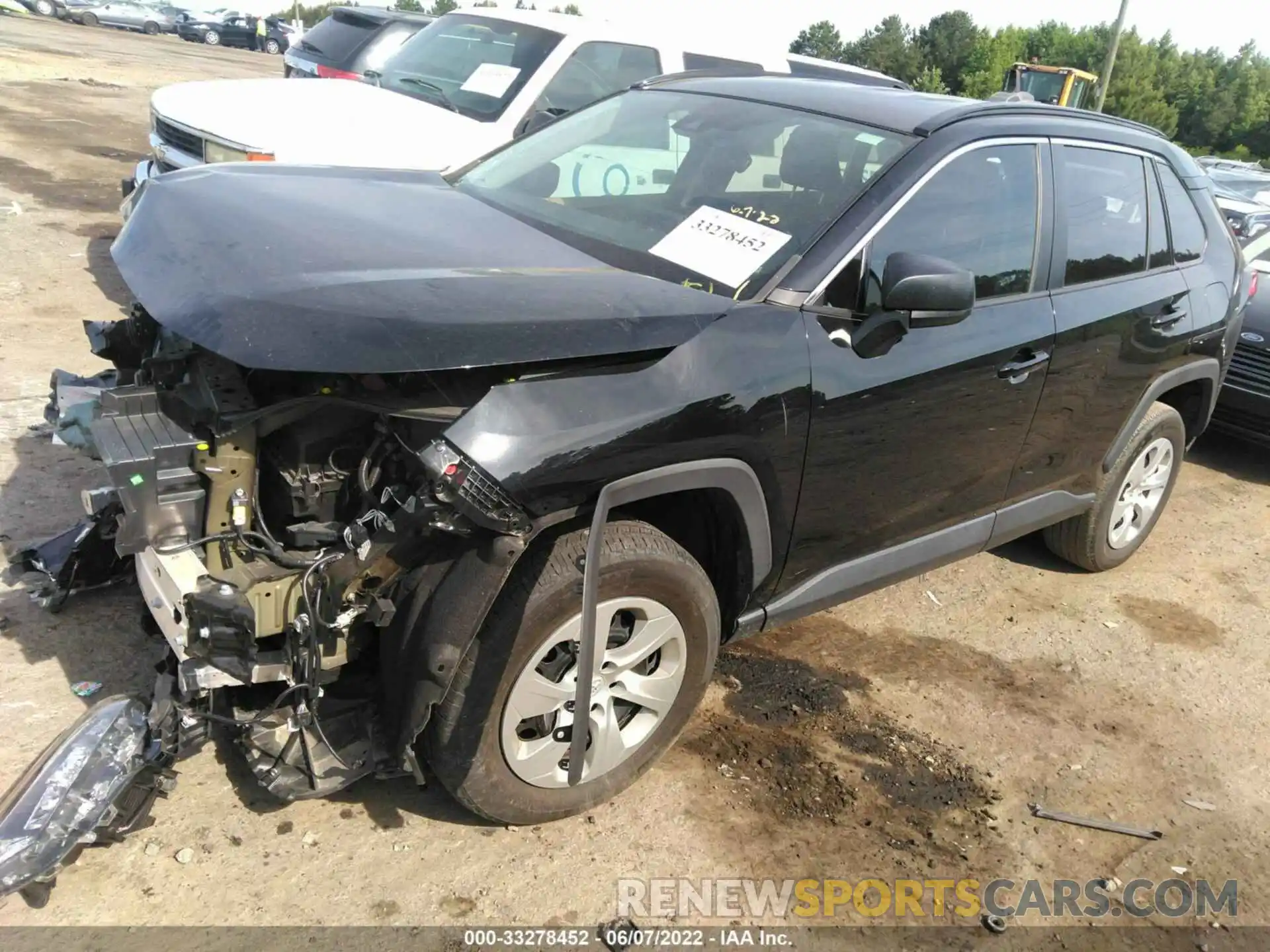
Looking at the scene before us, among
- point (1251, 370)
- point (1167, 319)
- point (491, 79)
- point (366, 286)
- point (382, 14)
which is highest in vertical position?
point (382, 14)

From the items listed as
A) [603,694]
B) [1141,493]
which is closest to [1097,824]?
[603,694]

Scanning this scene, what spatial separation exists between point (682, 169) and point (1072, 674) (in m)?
2.56

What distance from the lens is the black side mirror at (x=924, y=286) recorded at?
8.93 ft

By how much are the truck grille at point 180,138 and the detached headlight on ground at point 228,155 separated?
3.5 inches

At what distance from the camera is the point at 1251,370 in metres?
6.15

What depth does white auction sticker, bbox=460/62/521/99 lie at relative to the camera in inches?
257

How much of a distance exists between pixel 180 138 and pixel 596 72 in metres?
2.78

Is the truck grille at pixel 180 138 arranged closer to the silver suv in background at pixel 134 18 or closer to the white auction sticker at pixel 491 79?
the white auction sticker at pixel 491 79

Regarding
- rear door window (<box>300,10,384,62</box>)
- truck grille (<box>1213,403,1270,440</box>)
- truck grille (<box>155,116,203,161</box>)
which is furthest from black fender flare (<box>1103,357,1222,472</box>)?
rear door window (<box>300,10,384,62</box>)

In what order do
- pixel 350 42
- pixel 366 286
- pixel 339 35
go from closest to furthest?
pixel 366 286 < pixel 350 42 < pixel 339 35

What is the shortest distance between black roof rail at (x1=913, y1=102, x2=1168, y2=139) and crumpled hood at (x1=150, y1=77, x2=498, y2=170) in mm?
3203

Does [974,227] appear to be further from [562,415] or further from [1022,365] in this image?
[562,415]

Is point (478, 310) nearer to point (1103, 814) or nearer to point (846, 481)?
point (846, 481)

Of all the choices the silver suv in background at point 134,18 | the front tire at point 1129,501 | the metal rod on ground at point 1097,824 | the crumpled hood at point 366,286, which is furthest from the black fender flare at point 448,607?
the silver suv in background at point 134,18
